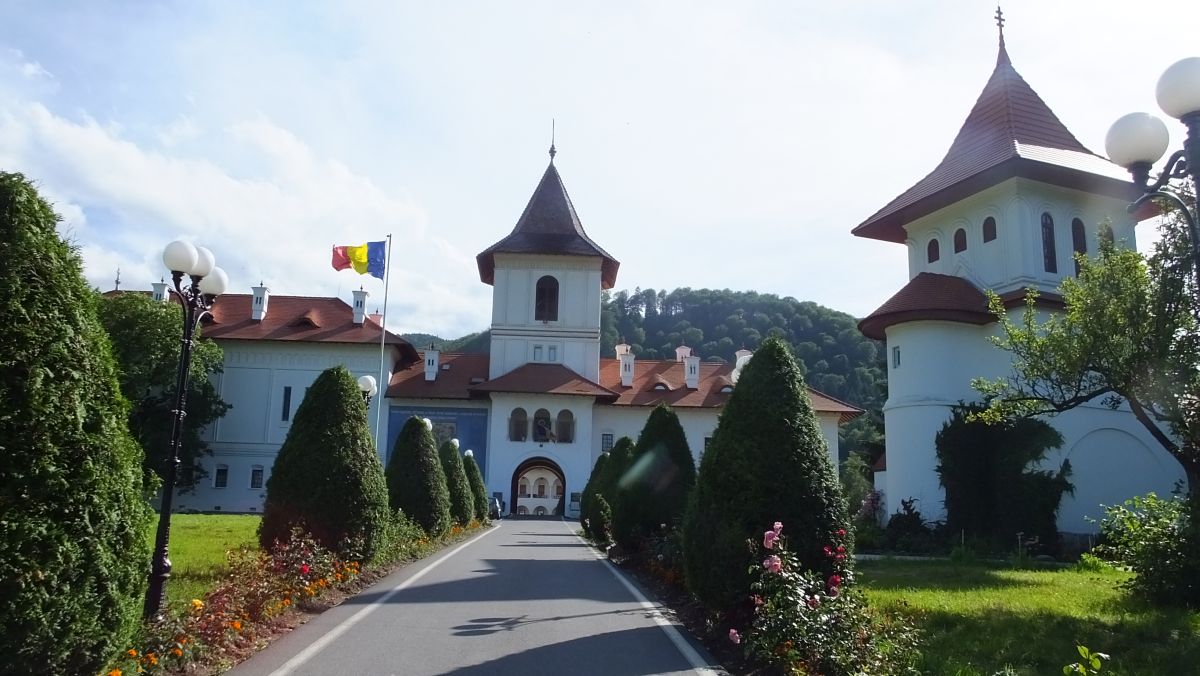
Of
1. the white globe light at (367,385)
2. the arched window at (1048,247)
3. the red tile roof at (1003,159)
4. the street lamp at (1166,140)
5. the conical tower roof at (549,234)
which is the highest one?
the conical tower roof at (549,234)

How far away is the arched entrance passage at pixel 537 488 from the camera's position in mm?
48344

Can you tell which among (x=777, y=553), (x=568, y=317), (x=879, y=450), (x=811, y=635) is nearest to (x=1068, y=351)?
(x=777, y=553)

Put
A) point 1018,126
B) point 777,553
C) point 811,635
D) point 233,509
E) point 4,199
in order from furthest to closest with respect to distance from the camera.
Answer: point 233,509
point 1018,126
point 777,553
point 811,635
point 4,199

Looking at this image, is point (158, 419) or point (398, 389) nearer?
point (158, 419)

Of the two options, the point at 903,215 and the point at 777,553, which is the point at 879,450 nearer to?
the point at 903,215

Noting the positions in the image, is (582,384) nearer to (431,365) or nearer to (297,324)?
(431,365)

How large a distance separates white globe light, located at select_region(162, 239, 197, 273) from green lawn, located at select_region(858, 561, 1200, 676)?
7.69 m

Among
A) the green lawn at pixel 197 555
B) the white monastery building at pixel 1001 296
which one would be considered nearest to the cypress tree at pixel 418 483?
the green lawn at pixel 197 555

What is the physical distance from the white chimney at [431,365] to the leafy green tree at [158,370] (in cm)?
1089

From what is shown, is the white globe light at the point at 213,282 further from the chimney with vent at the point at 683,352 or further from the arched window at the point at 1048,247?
the chimney with vent at the point at 683,352

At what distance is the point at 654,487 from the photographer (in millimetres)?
16969

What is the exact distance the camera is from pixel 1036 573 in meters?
16.1

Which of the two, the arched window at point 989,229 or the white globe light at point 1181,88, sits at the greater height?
the arched window at point 989,229

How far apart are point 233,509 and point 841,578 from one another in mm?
45147
